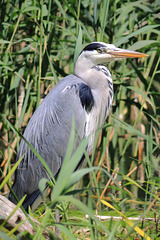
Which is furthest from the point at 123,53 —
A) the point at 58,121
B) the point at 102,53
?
the point at 58,121

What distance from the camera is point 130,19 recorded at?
2.97m

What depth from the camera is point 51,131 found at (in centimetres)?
264

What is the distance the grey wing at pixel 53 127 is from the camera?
259 cm

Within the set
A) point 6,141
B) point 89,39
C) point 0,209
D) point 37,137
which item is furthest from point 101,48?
point 0,209

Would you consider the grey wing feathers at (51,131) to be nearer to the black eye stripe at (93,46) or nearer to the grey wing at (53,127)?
the grey wing at (53,127)

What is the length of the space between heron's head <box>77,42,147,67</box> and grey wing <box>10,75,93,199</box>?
19 centimetres

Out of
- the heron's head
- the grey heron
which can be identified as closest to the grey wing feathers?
the grey heron

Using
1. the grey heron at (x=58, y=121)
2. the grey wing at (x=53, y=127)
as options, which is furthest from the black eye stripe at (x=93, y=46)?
the grey wing at (x=53, y=127)

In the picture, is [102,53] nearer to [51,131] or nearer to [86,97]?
[86,97]

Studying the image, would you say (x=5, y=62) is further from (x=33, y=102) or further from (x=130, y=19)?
(x=130, y=19)

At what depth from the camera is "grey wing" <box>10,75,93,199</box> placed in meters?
2.59

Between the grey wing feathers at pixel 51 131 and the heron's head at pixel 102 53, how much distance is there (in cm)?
20

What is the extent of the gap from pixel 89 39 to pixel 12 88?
69 centimetres

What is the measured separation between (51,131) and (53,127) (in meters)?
0.03
